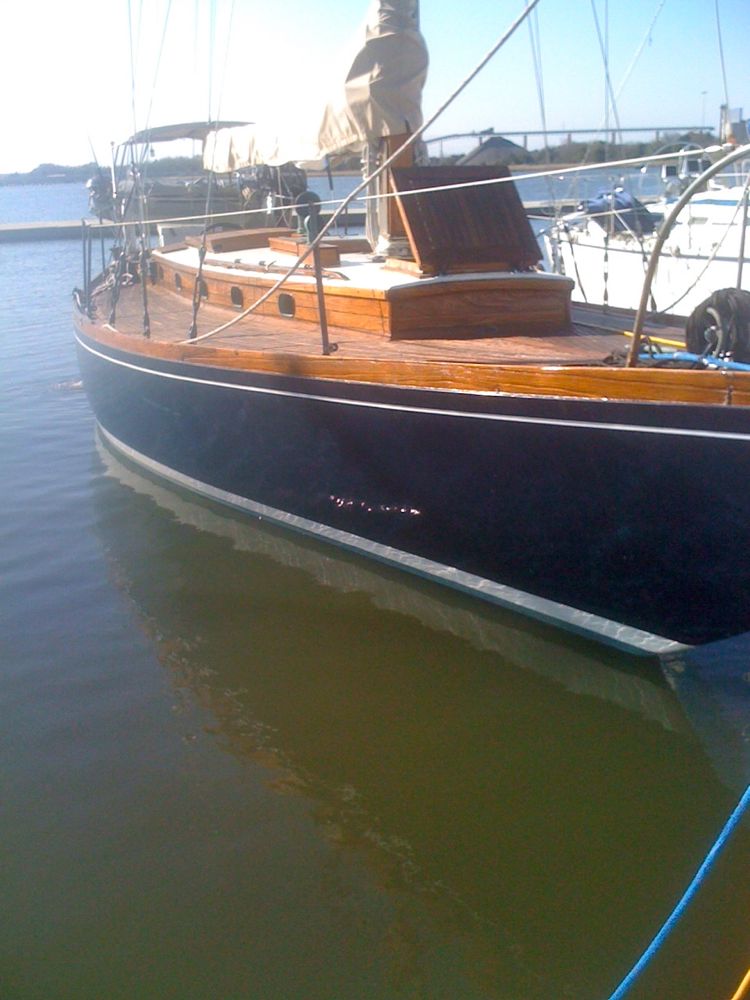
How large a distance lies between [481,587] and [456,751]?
1314 mm

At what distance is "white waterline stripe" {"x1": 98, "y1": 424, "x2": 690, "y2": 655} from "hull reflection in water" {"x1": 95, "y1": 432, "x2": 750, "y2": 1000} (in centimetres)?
14

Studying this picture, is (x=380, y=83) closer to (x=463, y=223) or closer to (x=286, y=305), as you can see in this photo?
(x=463, y=223)

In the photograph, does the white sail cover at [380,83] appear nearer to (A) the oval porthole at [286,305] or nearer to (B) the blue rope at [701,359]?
(A) the oval porthole at [286,305]

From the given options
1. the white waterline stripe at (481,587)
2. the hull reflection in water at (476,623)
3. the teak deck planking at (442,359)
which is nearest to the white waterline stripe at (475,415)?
the teak deck planking at (442,359)

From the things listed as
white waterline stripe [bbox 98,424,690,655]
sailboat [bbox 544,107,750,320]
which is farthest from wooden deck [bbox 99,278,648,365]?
sailboat [bbox 544,107,750,320]

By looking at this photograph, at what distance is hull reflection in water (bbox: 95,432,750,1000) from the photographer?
3.42 metres

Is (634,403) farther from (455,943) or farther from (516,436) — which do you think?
(455,943)

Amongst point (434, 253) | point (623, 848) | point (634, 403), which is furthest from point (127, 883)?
point (434, 253)

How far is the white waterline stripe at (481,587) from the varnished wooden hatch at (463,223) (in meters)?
1.90

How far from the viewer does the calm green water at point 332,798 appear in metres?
3.30

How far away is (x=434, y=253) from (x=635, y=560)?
9.19 feet

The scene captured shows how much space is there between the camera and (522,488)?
4801 mm

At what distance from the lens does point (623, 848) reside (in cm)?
378

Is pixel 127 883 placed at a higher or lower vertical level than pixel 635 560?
lower
